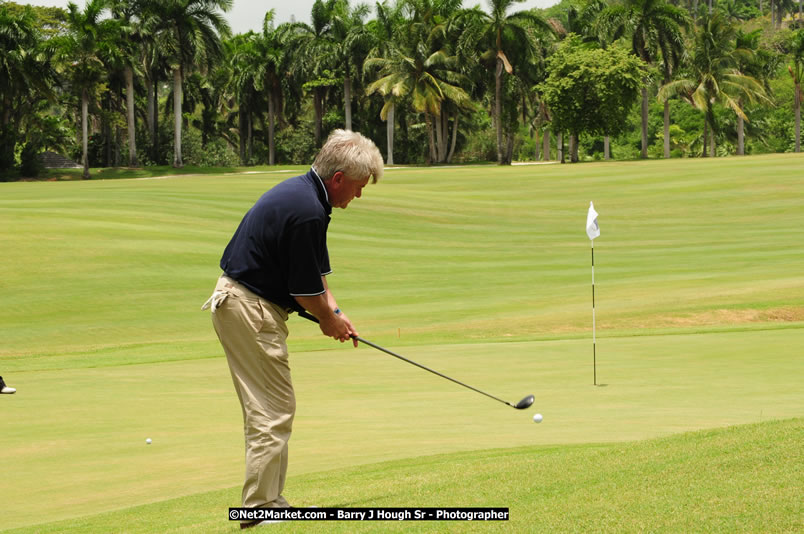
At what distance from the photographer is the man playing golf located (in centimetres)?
546

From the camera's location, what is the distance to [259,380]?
221 inches

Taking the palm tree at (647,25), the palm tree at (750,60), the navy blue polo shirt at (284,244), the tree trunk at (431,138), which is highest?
the palm tree at (647,25)

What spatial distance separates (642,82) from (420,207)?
33.3 metres

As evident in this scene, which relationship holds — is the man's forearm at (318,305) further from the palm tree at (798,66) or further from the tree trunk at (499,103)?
the palm tree at (798,66)

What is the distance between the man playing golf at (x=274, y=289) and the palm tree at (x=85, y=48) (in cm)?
6694

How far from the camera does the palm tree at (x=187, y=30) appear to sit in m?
73.6

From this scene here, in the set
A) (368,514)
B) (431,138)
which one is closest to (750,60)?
(431,138)

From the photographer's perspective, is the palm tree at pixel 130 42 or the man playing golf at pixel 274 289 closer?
the man playing golf at pixel 274 289

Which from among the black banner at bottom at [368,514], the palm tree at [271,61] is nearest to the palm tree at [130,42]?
the palm tree at [271,61]

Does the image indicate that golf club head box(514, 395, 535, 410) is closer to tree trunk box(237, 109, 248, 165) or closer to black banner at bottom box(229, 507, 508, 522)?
black banner at bottom box(229, 507, 508, 522)

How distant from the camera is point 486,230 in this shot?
133 feet

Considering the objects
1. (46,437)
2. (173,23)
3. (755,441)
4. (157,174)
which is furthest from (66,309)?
(173,23)

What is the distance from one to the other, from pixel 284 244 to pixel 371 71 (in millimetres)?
79330

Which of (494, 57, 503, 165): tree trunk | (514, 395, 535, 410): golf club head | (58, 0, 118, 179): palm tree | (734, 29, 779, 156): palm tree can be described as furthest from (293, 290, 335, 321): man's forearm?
(734, 29, 779, 156): palm tree
